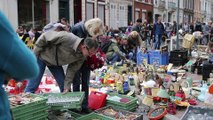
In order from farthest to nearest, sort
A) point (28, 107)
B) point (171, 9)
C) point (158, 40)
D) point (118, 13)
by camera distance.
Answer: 1. point (171, 9)
2. point (118, 13)
3. point (158, 40)
4. point (28, 107)

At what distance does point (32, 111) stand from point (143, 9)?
33.8 metres

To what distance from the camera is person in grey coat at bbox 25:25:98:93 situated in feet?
13.4

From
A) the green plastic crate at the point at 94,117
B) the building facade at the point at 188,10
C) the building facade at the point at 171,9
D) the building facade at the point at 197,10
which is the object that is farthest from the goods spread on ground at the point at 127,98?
the building facade at the point at 197,10

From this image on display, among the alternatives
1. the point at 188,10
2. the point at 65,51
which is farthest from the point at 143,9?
the point at 65,51

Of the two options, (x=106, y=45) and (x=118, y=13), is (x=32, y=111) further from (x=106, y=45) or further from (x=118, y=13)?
(x=118, y=13)

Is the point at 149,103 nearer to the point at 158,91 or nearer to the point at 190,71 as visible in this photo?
the point at 158,91

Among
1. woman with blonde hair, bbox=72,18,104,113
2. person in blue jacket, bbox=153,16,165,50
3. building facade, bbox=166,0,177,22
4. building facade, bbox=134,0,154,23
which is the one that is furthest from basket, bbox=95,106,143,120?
building facade, bbox=166,0,177,22

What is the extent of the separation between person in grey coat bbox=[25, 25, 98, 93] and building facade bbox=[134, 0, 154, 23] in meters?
29.9

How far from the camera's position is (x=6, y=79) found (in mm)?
1712

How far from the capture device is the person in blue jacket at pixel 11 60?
156cm

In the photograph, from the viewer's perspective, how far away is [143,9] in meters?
36.7

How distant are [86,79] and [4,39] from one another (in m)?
3.33

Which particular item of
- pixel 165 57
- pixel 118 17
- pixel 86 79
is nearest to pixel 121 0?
pixel 118 17

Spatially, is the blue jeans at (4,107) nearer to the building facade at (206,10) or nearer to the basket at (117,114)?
A: the basket at (117,114)
